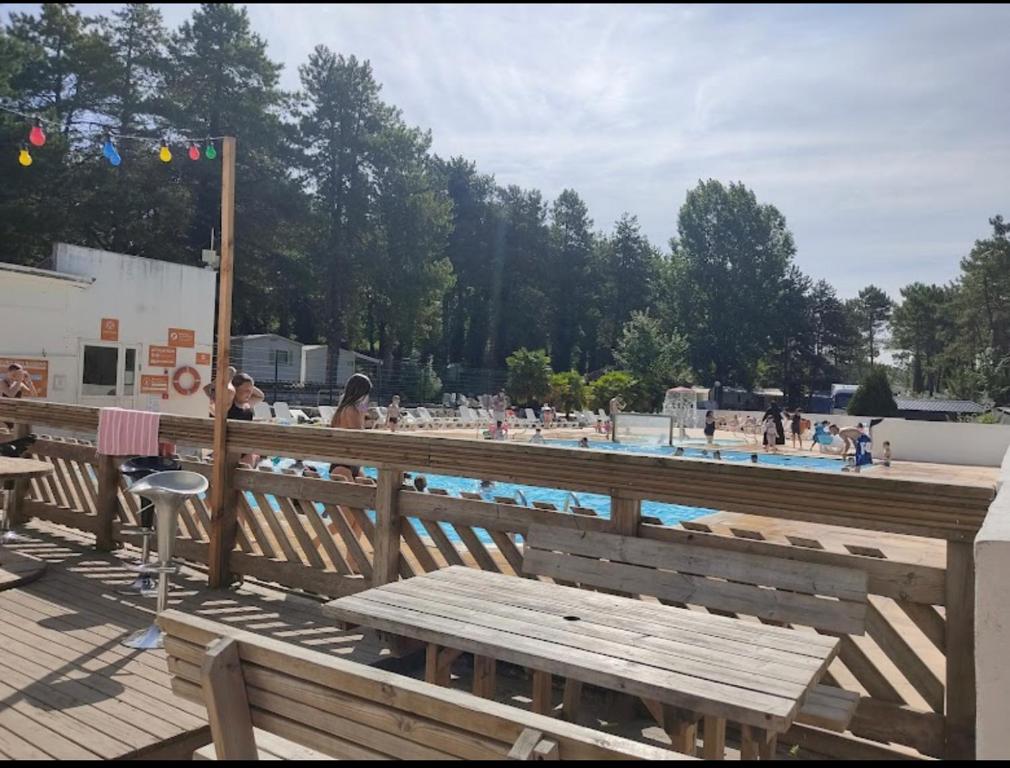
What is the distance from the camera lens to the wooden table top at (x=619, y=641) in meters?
1.94

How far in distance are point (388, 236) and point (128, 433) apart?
33.9m

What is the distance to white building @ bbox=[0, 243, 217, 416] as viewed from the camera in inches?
555

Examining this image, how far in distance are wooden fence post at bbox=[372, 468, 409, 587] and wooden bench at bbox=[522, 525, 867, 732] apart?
848 mm

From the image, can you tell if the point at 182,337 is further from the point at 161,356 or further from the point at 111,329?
the point at 111,329

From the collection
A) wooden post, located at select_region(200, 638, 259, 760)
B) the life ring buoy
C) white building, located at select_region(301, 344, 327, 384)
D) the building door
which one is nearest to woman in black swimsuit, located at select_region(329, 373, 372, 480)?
wooden post, located at select_region(200, 638, 259, 760)

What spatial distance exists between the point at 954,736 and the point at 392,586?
77.4 inches

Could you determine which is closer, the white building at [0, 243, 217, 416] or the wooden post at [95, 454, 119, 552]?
the wooden post at [95, 454, 119, 552]

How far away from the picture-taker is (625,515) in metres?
3.21

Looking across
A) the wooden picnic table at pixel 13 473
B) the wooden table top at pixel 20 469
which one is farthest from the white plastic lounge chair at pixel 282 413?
the wooden table top at pixel 20 469

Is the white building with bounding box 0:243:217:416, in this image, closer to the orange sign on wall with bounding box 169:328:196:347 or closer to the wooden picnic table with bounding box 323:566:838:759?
the orange sign on wall with bounding box 169:328:196:347

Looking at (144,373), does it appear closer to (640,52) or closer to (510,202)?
(640,52)

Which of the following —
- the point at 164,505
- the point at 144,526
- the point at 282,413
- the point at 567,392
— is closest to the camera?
the point at 164,505

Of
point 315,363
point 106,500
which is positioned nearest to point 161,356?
point 106,500

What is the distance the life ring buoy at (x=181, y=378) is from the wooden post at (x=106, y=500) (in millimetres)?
12286
